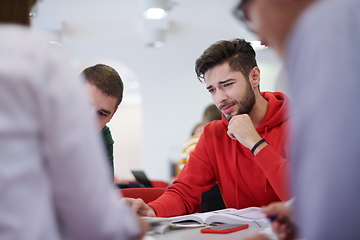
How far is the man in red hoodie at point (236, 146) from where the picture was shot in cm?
142

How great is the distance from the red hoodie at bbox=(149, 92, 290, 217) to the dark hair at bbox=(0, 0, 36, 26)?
978 mm

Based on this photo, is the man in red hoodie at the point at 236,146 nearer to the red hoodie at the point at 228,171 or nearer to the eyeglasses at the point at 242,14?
the red hoodie at the point at 228,171

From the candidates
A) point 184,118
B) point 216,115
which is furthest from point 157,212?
point 184,118

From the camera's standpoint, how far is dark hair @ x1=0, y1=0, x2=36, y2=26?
1.88ft

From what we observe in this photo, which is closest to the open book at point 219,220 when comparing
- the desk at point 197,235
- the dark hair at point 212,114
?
the desk at point 197,235

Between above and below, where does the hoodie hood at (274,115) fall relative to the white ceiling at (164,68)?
below

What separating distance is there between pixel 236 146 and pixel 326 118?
1.20 m

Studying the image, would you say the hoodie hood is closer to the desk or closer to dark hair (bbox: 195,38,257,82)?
dark hair (bbox: 195,38,257,82)

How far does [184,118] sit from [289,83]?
221 inches

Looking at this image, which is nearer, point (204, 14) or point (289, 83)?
point (289, 83)

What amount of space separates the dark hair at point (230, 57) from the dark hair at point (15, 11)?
1289 mm

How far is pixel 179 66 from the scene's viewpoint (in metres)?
6.28

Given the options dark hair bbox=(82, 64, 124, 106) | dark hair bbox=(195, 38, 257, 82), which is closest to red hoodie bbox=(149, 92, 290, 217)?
dark hair bbox=(195, 38, 257, 82)

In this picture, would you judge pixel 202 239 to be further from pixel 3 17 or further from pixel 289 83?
pixel 3 17
